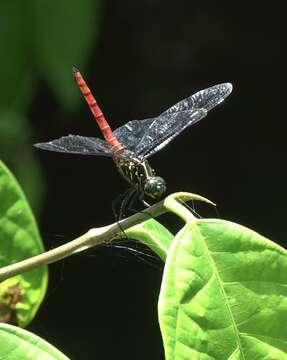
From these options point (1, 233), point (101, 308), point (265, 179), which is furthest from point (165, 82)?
point (1, 233)

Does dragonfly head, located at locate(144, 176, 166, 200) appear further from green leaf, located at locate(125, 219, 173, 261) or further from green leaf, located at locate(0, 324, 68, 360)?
green leaf, located at locate(0, 324, 68, 360)

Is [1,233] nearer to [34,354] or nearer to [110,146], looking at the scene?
[110,146]

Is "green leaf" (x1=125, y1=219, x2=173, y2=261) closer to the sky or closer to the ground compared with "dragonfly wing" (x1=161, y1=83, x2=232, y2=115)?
closer to the ground

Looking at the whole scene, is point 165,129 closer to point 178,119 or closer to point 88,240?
point 178,119

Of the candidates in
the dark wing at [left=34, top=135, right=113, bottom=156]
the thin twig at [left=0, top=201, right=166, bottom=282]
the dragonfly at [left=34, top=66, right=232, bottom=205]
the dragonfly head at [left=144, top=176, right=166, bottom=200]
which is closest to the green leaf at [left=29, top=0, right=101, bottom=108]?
the dragonfly at [left=34, top=66, right=232, bottom=205]

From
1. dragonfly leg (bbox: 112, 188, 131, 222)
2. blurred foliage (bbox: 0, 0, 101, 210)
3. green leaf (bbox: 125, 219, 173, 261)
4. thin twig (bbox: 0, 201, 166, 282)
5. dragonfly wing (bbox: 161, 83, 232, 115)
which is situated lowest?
green leaf (bbox: 125, 219, 173, 261)

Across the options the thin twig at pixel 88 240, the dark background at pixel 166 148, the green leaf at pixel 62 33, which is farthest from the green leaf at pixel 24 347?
→ the dark background at pixel 166 148
